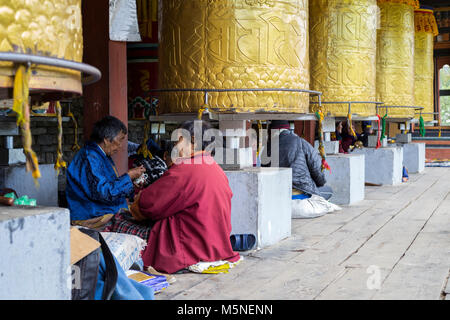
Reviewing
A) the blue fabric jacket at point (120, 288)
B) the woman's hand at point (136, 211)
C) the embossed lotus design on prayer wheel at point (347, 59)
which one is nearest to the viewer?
the blue fabric jacket at point (120, 288)

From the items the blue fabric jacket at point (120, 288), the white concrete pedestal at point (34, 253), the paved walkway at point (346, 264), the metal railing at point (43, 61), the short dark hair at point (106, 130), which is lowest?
the paved walkway at point (346, 264)

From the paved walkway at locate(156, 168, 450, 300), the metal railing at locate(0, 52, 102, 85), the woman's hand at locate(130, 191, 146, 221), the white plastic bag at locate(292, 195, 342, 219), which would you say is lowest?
the paved walkway at locate(156, 168, 450, 300)

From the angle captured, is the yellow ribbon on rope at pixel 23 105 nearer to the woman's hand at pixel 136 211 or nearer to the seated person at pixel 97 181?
the woman's hand at pixel 136 211

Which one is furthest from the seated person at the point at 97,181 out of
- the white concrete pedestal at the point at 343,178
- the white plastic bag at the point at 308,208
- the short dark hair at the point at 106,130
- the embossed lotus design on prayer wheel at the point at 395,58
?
the embossed lotus design on prayer wheel at the point at 395,58

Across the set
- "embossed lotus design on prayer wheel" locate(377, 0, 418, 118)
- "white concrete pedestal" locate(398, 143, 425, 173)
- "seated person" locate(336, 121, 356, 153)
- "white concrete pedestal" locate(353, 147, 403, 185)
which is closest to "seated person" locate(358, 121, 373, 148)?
"seated person" locate(336, 121, 356, 153)

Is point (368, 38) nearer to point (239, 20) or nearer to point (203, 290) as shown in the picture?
point (239, 20)

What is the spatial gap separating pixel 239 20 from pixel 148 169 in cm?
158

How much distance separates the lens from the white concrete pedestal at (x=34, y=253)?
4.85 feet

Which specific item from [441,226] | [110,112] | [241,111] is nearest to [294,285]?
[241,111]

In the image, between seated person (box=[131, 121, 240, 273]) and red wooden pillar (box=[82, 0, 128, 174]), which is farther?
red wooden pillar (box=[82, 0, 128, 174])

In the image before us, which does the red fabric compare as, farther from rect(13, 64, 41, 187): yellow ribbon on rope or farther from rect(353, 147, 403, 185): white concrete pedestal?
rect(353, 147, 403, 185): white concrete pedestal

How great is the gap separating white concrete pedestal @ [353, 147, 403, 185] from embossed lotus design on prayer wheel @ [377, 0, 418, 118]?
0.57 metres

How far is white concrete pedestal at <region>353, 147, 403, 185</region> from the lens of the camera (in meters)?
7.54

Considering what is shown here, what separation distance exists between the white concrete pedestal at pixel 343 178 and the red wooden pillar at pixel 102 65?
265 centimetres
